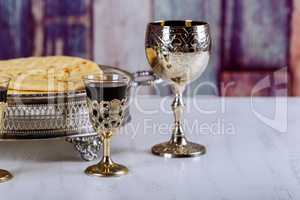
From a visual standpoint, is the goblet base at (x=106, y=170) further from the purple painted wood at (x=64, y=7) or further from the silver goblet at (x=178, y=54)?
the purple painted wood at (x=64, y=7)

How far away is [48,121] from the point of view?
112cm

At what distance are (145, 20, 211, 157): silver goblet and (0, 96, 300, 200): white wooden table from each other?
1.5 inches

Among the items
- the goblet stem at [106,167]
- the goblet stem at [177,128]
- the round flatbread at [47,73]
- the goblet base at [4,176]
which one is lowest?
the goblet base at [4,176]

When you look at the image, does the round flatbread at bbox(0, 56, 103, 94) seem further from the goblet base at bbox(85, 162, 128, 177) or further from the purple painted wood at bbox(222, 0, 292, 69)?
the purple painted wood at bbox(222, 0, 292, 69)

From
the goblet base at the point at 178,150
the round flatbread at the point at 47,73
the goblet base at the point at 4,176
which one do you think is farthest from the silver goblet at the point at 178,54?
the goblet base at the point at 4,176

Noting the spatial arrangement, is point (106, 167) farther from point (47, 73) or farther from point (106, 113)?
point (47, 73)

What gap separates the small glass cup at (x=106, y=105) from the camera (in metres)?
1.07

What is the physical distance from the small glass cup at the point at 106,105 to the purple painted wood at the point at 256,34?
108cm

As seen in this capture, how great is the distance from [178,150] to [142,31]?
96cm

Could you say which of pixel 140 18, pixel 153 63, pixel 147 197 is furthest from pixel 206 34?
pixel 140 18

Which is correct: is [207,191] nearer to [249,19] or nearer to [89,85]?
[89,85]

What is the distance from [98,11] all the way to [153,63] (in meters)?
0.95

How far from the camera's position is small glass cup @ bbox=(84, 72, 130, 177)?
107 centimetres

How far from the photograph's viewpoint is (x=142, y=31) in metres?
2.13
